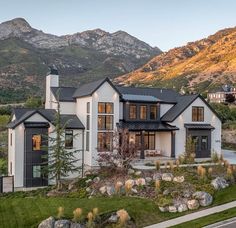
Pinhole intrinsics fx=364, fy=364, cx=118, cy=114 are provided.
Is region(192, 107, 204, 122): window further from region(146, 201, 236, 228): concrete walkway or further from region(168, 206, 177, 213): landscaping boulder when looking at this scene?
region(168, 206, 177, 213): landscaping boulder

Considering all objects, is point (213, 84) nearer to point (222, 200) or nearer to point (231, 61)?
point (231, 61)

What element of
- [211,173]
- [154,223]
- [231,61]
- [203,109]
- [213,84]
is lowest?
[154,223]

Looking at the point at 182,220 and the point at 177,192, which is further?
the point at 177,192

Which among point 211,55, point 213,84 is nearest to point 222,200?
point 213,84

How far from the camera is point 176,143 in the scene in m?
36.3

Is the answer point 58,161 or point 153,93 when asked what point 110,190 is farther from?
point 153,93

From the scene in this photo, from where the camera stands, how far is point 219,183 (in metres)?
25.4

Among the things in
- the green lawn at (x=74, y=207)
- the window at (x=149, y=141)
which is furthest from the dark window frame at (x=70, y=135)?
the window at (x=149, y=141)

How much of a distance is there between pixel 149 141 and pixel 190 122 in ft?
15.1

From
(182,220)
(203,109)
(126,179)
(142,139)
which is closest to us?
(182,220)

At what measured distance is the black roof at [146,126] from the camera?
115 ft

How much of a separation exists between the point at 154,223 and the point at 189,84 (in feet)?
384

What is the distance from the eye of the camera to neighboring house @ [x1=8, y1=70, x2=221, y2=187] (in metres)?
31.0

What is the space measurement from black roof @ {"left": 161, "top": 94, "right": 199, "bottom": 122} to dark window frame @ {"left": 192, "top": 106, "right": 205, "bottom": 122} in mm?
982
